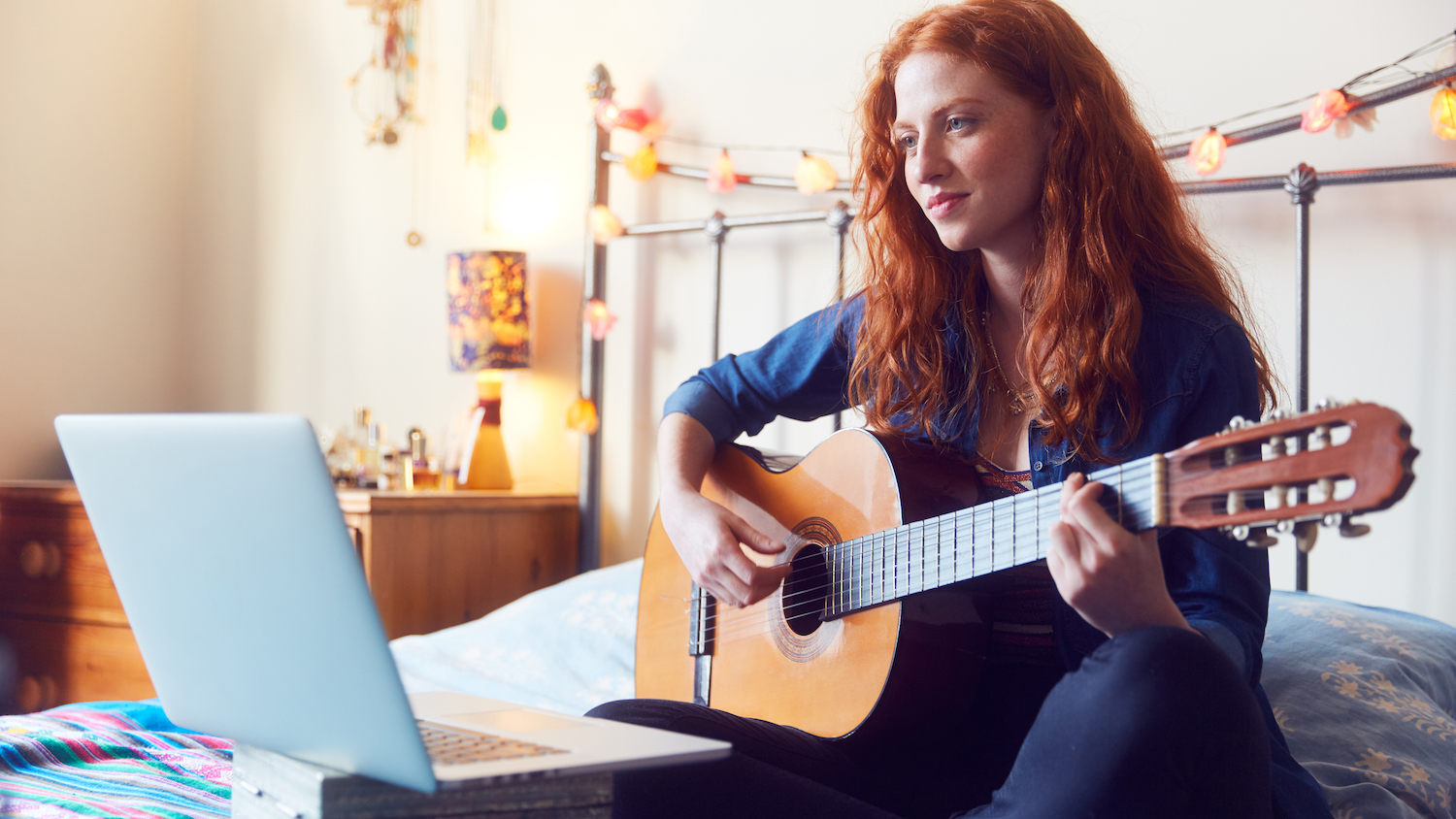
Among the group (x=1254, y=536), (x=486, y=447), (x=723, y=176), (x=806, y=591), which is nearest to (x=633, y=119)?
(x=723, y=176)

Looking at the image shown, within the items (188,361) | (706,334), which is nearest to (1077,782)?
(706,334)

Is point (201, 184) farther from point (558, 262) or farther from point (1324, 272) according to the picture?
point (1324, 272)

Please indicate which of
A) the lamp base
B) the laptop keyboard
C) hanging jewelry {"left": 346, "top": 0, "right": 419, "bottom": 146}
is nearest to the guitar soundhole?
the laptop keyboard

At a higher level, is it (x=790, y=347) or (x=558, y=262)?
(x=558, y=262)

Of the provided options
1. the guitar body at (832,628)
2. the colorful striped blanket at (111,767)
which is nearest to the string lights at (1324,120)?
the guitar body at (832,628)

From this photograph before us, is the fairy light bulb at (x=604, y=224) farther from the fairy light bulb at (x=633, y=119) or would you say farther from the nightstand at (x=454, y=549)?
the nightstand at (x=454, y=549)

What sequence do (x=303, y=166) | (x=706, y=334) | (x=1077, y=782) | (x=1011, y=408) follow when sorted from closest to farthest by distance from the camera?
(x=1077, y=782), (x=1011, y=408), (x=706, y=334), (x=303, y=166)

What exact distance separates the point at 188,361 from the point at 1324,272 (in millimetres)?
2674

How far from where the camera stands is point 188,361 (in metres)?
2.99

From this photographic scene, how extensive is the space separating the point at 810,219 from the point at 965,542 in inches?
43.4

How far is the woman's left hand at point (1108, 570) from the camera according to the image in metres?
0.71

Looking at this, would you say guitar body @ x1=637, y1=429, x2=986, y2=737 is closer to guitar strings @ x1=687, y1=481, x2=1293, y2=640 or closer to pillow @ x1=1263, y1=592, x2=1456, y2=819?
guitar strings @ x1=687, y1=481, x2=1293, y2=640

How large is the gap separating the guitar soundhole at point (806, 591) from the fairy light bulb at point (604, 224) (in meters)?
1.18

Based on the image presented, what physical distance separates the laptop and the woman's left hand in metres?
0.26
